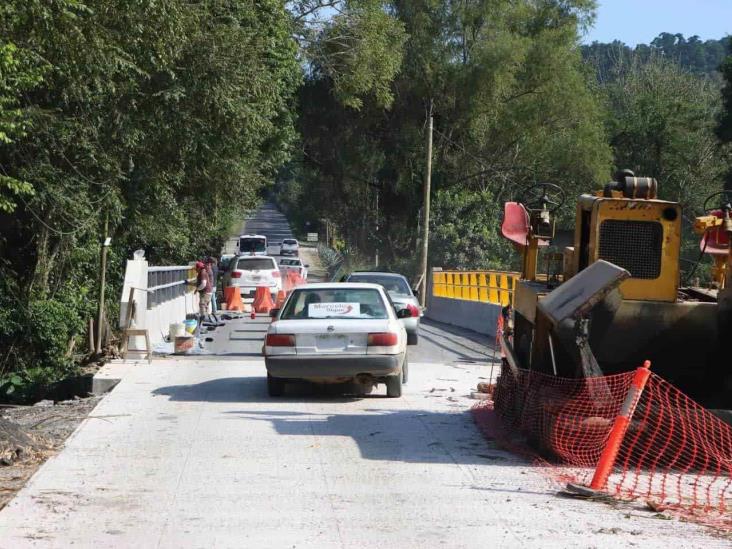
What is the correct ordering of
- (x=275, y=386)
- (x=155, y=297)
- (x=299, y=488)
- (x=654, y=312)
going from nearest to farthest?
1. (x=299, y=488)
2. (x=654, y=312)
3. (x=275, y=386)
4. (x=155, y=297)

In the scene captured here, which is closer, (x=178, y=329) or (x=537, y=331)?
(x=537, y=331)

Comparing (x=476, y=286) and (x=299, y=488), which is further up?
(x=476, y=286)

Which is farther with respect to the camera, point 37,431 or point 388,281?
point 388,281

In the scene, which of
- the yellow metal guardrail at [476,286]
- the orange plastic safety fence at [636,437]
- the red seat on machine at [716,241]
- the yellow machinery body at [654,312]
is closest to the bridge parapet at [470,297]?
the yellow metal guardrail at [476,286]

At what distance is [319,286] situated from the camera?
49.0ft

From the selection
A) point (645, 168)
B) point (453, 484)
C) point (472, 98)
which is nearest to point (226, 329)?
point (453, 484)

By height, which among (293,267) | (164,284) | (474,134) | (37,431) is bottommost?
(37,431)

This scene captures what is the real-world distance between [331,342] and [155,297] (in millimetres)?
11694

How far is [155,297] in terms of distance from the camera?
81.1 ft

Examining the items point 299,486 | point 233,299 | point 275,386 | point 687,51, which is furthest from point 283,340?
point 687,51

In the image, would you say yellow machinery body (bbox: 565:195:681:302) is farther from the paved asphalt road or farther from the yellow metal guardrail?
the yellow metal guardrail

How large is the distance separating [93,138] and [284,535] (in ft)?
51.1

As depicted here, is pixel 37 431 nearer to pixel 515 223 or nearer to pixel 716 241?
pixel 515 223

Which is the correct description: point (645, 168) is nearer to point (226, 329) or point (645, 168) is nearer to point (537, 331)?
point (226, 329)
